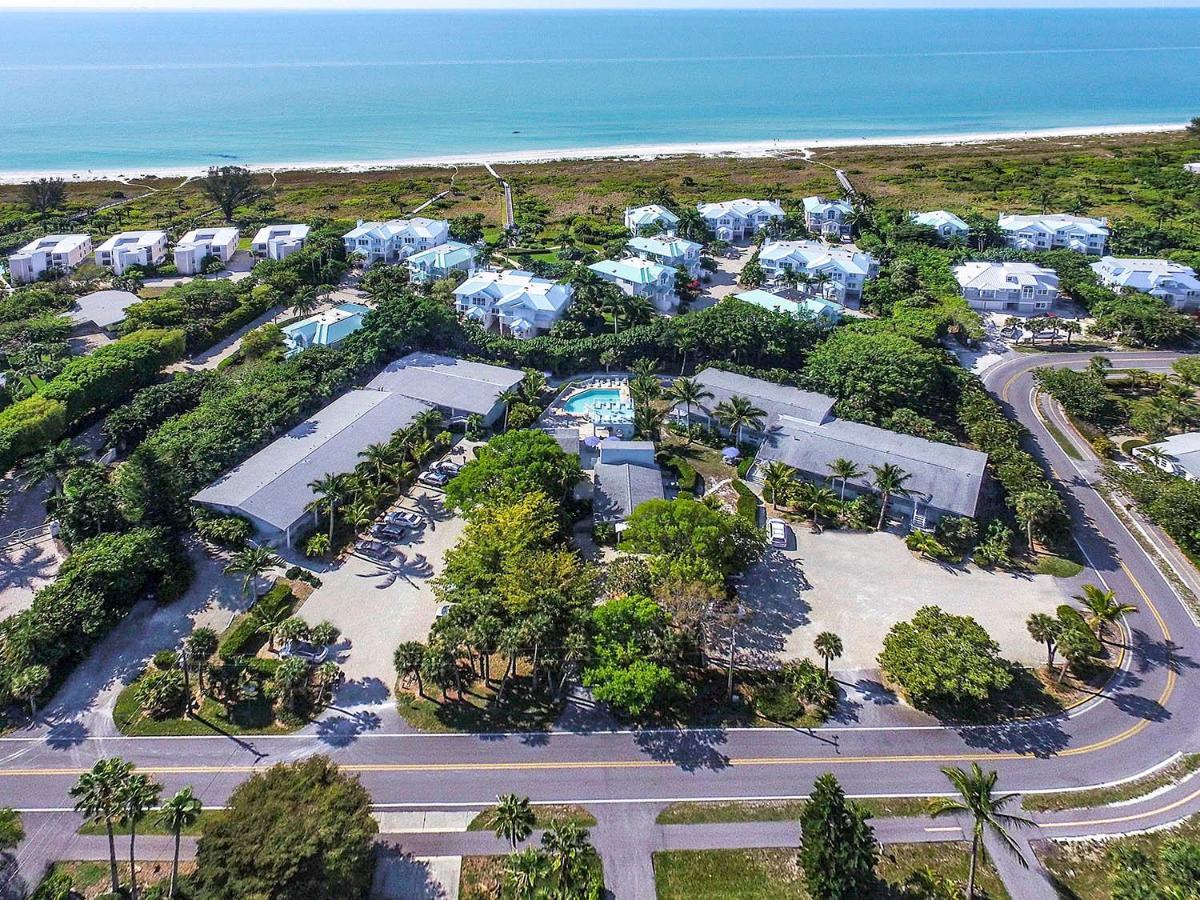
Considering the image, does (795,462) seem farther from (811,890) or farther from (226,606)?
(226,606)

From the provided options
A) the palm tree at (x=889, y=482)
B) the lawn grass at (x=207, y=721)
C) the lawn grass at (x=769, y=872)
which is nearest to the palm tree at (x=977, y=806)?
the lawn grass at (x=769, y=872)

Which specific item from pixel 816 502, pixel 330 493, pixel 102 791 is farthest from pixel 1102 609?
pixel 102 791

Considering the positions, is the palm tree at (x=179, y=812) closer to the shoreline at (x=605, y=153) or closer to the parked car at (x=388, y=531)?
the parked car at (x=388, y=531)

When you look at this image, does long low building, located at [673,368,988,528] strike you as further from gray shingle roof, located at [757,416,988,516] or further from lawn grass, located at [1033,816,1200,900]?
lawn grass, located at [1033,816,1200,900]

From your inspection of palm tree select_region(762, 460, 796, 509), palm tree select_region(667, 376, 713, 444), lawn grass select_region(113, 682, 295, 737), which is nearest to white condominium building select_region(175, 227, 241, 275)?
palm tree select_region(667, 376, 713, 444)

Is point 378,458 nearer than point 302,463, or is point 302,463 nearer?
point 378,458

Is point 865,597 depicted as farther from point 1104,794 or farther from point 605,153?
point 605,153
